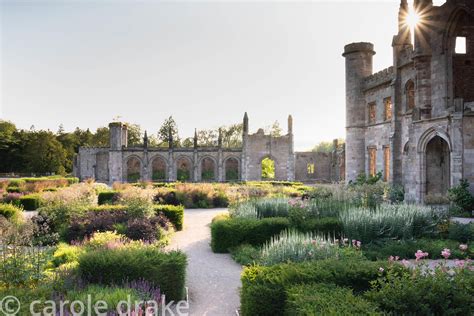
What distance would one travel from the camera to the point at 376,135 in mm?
23172

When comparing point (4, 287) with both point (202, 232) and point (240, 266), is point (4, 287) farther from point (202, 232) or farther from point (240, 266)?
point (202, 232)

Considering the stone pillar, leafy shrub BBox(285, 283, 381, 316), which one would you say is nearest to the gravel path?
leafy shrub BBox(285, 283, 381, 316)

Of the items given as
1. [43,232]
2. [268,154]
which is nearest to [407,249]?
[43,232]

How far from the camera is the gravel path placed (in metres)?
5.87

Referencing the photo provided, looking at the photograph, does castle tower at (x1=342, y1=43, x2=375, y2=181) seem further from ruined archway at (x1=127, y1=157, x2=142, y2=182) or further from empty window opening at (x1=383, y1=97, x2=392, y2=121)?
ruined archway at (x1=127, y1=157, x2=142, y2=182)

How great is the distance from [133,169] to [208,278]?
34.6m

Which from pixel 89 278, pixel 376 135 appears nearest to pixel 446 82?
pixel 376 135

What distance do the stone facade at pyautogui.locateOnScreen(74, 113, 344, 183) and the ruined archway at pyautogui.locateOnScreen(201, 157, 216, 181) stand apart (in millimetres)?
182

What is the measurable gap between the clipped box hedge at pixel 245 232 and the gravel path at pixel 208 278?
0.34m

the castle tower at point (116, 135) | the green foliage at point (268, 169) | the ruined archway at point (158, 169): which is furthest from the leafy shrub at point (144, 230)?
the green foliage at point (268, 169)

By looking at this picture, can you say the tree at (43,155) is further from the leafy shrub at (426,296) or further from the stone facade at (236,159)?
the leafy shrub at (426,296)

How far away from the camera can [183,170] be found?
4094cm

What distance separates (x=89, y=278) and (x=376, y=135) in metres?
20.7

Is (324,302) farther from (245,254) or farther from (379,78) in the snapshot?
(379,78)
